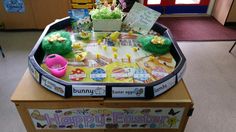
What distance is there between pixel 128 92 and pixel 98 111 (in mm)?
219

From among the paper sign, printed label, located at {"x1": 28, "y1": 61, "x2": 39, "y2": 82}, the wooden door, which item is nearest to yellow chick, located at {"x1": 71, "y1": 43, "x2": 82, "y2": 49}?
printed label, located at {"x1": 28, "y1": 61, "x2": 39, "y2": 82}

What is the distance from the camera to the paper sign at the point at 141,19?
161 centimetres

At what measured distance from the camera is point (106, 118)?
1203 millimetres

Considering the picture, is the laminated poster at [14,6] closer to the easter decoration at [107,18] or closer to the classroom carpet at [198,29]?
the easter decoration at [107,18]

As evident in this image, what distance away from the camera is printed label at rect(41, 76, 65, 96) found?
1.09 metres

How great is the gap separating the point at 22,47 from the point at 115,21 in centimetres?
166

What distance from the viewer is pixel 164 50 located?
1.42 metres

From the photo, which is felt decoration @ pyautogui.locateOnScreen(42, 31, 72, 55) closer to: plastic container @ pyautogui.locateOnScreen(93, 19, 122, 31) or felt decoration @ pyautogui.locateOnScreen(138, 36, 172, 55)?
plastic container @ pyautogui.locateOnScreen(93, 19, 122, 31)

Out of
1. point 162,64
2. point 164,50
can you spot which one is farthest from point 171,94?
point 164,50

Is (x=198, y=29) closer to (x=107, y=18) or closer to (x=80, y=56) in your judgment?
(x=107, y=18)

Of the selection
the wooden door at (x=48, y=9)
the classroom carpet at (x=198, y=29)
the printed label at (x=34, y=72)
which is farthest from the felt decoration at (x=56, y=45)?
the classroom carpet at (x=198, y=29)

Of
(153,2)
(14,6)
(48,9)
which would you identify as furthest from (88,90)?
(153,2)

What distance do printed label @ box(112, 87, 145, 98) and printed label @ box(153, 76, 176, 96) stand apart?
7 centimetres

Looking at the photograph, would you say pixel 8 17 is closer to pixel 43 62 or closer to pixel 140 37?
pixel 43 62
